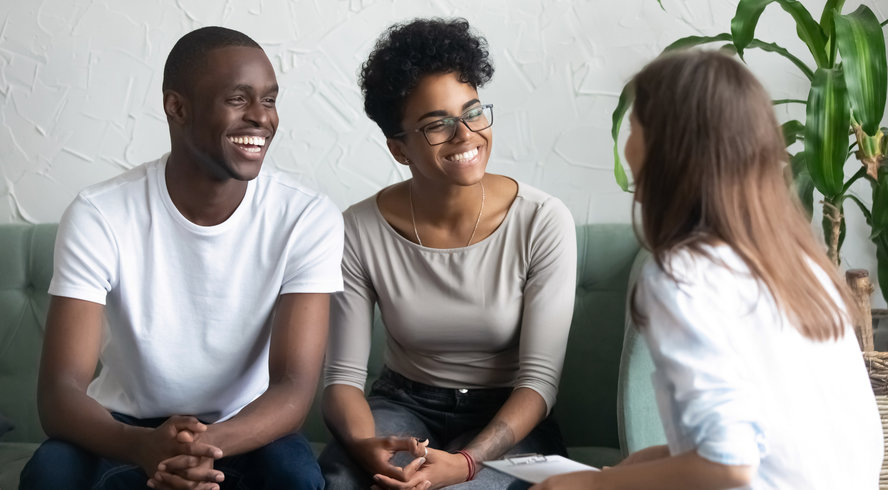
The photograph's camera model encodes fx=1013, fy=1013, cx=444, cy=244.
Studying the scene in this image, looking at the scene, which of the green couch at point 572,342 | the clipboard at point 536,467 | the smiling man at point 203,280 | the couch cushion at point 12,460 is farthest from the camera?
the green couch at point 572,342

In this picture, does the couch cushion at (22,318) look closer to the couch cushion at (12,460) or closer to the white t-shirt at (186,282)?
the couch cushion at (12,460)

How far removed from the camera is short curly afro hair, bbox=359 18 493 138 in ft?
5.59

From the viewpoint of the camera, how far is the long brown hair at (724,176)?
3.35 ft

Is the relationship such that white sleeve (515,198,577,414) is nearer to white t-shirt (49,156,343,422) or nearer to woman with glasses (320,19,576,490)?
woman with glasses (320,19,576,490)

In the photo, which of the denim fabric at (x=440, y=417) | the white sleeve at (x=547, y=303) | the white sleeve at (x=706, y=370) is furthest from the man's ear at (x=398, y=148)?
the white sleeve at (x=706, y=370)

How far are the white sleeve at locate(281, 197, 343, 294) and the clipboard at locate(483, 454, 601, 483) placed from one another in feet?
1.66

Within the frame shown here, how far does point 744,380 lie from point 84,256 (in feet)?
3.53

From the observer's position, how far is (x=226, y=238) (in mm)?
1685

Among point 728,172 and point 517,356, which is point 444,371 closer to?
point 517,356

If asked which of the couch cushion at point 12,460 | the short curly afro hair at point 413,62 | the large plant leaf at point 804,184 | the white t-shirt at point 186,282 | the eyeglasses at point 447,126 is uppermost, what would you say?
the short curly afro hair at point 413,62

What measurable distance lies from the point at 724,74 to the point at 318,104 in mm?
1279

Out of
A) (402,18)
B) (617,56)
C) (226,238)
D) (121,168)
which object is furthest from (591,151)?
(121,168)

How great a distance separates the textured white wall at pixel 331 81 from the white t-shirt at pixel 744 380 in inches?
44.8

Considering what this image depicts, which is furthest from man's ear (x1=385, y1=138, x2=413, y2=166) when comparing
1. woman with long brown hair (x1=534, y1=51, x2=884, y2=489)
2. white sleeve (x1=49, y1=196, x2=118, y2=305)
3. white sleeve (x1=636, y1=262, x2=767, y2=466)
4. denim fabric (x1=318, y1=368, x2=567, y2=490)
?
white sleeve (x1=636, y1=262, x2=767, y2=466)
